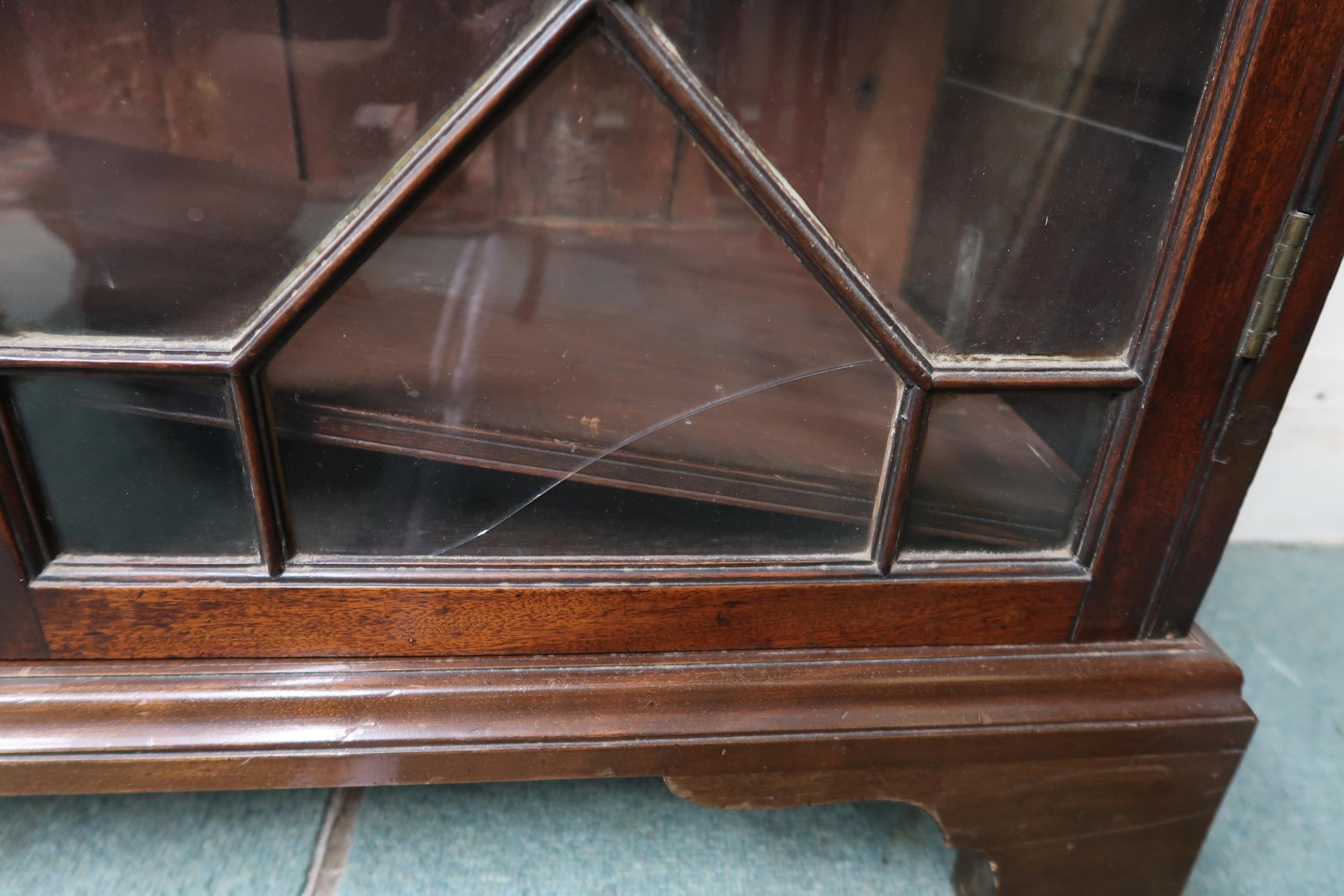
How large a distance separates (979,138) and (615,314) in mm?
206

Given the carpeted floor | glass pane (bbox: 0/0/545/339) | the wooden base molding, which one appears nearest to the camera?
glass pane (bbox: 0/0/545/339)

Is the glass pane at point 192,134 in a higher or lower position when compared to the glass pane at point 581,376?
higher

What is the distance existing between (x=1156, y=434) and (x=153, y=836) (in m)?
0.73

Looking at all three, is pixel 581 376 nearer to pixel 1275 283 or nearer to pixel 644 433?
pixel 644 433

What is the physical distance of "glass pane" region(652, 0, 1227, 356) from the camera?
44cm

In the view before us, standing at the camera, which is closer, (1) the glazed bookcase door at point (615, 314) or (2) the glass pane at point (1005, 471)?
(1) the glazed bookcase door at point (615, 314)

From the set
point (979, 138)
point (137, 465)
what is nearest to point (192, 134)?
point (137, 465)

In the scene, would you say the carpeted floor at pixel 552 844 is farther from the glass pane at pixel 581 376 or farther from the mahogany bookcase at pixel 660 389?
the glass pane at pixel 581 376

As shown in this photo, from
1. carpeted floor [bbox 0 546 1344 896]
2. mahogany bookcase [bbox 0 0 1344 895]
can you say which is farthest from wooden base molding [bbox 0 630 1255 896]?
carpeted floor [bbox 0 546 1344 896]

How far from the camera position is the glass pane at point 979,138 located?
0.44 meters

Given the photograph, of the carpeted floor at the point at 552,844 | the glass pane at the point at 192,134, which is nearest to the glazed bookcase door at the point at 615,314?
the glass pane at the point at 192,134

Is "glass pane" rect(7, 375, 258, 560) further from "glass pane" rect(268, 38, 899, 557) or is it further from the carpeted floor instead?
the carpeted floor

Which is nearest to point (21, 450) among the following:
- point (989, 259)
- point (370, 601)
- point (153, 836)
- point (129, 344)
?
point (129, 344)

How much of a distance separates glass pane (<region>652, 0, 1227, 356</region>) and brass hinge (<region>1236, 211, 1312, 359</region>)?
0.19 ft
